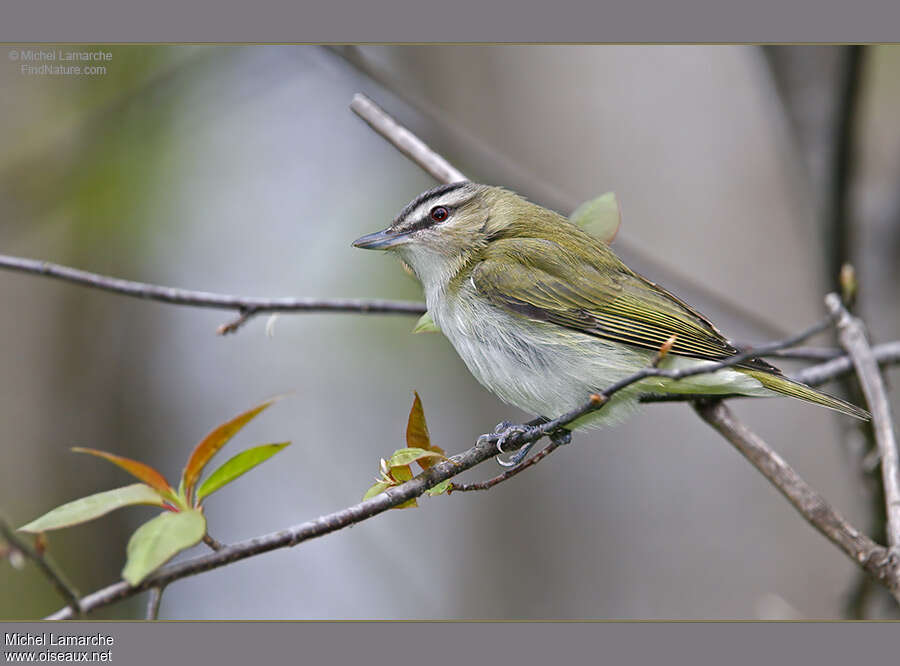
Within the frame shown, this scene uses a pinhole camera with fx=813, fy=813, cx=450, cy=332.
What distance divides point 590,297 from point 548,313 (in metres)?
0.16

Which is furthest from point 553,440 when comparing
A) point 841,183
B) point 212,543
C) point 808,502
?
point 841,183

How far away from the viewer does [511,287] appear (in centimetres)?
231

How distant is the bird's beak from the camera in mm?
2379

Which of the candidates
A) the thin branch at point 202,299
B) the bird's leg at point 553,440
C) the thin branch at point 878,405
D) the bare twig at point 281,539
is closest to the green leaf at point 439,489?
the bare twig at point 281,539

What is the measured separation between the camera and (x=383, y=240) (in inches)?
96.5

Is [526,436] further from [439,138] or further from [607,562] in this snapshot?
[607,562]

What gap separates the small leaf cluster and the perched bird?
83cm

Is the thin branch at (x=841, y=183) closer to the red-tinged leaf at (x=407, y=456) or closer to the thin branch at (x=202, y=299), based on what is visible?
the thin branch at (x=202, y=299)

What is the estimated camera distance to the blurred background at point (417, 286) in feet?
11.6

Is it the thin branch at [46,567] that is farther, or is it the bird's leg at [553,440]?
the bird's leg at [553,440]

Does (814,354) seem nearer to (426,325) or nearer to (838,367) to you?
(838,367)

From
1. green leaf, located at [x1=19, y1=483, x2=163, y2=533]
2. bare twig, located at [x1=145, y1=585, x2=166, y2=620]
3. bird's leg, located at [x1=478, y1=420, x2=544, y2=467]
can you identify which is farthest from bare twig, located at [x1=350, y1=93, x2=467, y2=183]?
bare twig, located at [x1=145, y1=585, x2=166, y2=620]

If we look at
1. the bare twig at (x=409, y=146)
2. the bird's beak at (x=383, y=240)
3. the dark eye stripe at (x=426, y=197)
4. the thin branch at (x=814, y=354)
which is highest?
the bare twig at (x=409, y=146)

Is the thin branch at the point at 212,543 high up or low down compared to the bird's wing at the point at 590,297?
down
